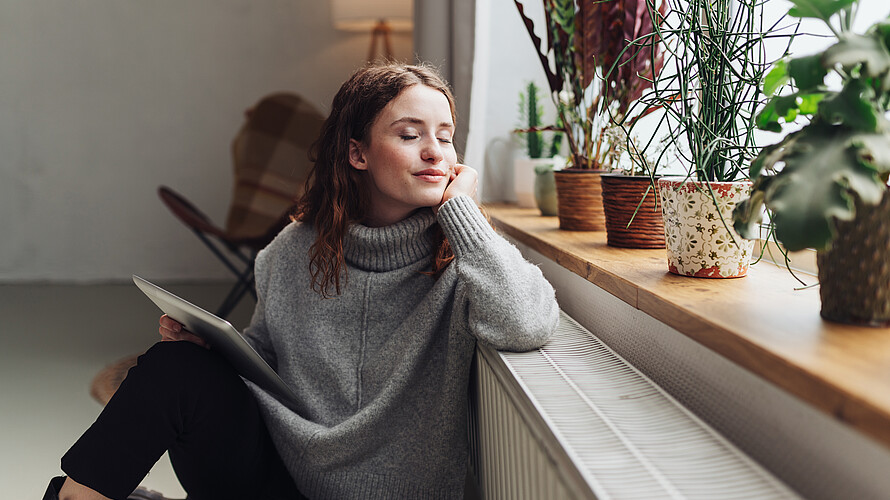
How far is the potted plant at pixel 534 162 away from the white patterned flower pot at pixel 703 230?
2.57 ft

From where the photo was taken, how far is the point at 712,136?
2.86 ft

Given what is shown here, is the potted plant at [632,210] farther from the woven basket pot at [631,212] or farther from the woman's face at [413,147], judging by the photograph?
the woman's face at [413,147]

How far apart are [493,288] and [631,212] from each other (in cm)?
33

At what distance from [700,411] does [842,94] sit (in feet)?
1.20

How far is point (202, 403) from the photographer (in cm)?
108

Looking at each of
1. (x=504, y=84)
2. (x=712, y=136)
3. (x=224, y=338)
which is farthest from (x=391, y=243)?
(x=504, y=84)

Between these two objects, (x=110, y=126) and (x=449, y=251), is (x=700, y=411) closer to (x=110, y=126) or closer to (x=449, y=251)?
(x=449, y=251)

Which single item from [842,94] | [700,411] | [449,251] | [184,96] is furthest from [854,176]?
[184,96]

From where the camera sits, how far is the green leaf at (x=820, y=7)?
0.60 m

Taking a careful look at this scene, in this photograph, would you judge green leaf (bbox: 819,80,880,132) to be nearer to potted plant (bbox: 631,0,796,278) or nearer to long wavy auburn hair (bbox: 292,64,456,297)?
potted plant (bbox: 631,0,796,278)

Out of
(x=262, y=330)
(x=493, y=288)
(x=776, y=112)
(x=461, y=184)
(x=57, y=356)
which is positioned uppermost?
(x=776, y=112)

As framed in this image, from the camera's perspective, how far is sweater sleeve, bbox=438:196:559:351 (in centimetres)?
95

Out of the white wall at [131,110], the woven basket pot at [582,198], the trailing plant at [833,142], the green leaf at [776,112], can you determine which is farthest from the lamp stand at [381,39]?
the trailing plant at [833,142]

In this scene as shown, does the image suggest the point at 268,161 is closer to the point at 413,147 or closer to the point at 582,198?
the point at 582,198
